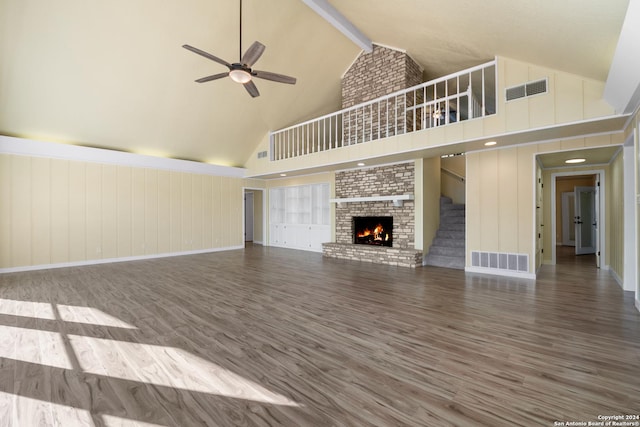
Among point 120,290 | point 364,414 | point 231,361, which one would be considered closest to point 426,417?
point 364,414

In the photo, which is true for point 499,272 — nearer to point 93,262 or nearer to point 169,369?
point 169,369

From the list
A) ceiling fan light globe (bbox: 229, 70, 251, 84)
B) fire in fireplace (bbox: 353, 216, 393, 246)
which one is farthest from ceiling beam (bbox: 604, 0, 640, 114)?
fire in fireplace (bbox: 353, 216, 393, 246)

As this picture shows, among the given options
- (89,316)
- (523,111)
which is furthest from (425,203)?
(89,316)

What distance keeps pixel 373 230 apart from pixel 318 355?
224 inches

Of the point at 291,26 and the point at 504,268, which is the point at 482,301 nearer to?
the point at 504,268

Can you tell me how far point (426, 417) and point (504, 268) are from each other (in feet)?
16.0

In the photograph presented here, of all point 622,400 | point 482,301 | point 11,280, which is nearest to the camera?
point 622,400

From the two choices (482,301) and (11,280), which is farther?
(11,280)

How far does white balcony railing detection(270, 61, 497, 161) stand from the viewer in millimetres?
6113

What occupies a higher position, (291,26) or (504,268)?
(291,26)

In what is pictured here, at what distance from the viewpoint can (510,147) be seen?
18.3 ft

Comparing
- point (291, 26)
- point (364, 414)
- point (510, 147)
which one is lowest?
point (364, 414)

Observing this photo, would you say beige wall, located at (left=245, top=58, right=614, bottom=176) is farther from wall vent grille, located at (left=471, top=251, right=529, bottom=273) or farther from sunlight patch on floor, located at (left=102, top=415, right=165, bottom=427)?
sunlight patch on floor, located at (left=102, top=415, right=165, bottom=427)

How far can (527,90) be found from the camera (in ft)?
14.9
